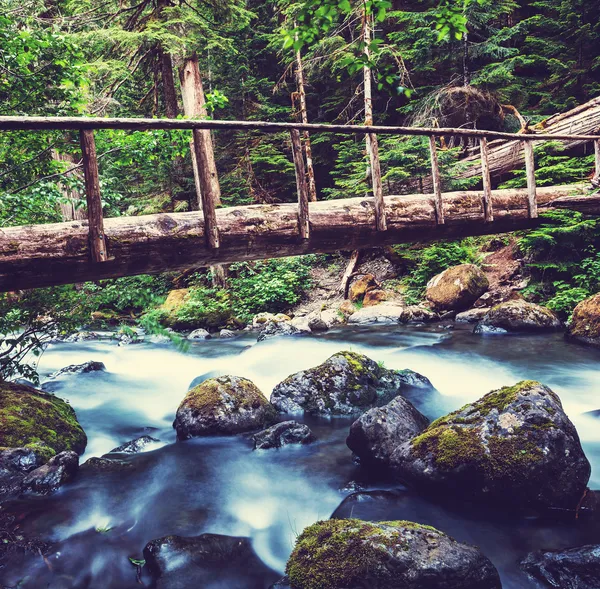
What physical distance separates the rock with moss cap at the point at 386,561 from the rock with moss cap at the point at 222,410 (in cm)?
286

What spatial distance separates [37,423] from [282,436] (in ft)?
10.3

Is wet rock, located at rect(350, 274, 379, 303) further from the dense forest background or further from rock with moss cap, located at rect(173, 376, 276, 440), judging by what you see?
rock with moss cap, located at rect(173, 376, 276, 440)

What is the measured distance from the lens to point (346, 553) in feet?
9.64

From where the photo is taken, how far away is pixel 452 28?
2.51 meters

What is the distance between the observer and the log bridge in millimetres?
4164

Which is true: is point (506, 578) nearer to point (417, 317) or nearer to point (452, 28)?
point (452, 28)

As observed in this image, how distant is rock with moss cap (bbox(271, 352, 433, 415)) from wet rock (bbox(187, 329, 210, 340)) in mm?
6949

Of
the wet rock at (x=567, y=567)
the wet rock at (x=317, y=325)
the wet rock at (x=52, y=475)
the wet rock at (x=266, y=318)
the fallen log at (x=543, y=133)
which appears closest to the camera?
the wet rock at (x=567, y=567)

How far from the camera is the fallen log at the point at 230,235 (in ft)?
13.7

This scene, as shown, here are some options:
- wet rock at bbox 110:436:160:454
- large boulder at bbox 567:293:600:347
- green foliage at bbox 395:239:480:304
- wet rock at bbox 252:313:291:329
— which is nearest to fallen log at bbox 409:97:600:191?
green foliage at bbox 395:239:480:304

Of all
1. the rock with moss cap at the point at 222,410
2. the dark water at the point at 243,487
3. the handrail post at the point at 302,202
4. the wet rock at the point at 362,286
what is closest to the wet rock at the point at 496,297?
the dark water at the point at 243,487

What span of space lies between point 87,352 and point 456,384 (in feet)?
31.8

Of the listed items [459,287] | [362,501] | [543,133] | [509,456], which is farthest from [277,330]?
[543,133]

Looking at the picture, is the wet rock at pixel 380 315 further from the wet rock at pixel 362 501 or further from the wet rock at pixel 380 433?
the wet rock at pixel 362 501
